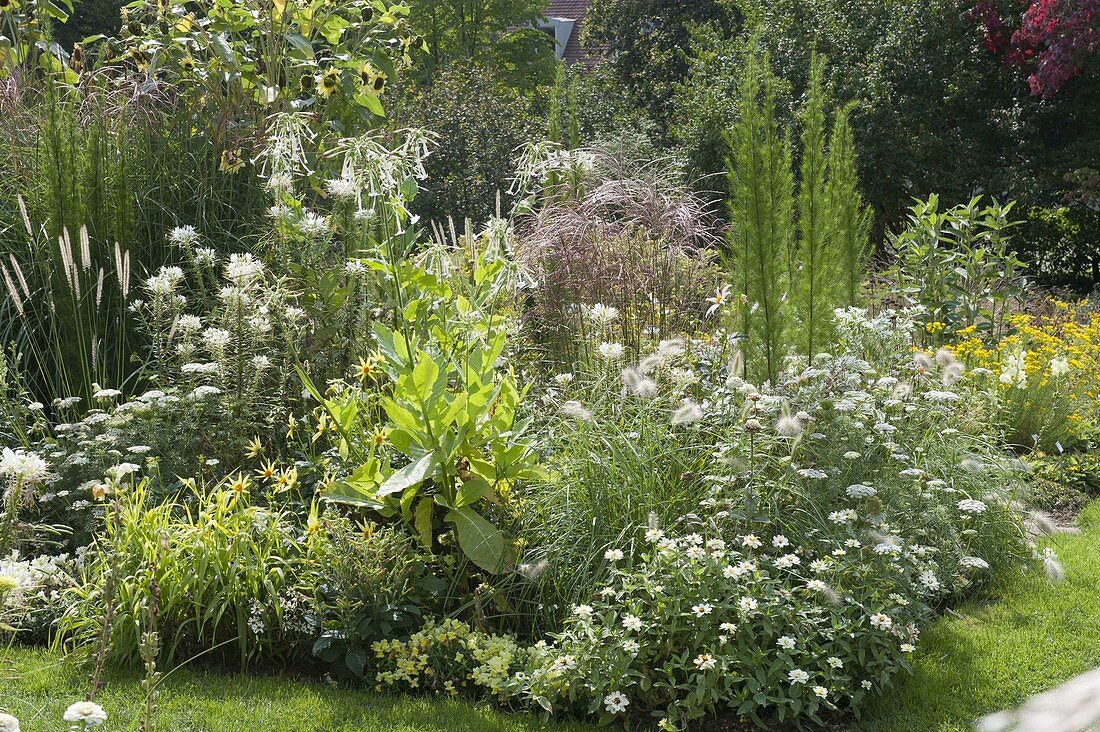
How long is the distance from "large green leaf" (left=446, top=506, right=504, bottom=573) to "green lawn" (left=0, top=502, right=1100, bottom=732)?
1.91ft

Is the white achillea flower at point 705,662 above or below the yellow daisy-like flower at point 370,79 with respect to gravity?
below

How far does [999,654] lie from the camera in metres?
4.07

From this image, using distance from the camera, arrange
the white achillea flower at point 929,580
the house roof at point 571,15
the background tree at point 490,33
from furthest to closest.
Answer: the house roof at point 571,15 < the background tree at point 490,33 < the white achillea flower at point 929,580

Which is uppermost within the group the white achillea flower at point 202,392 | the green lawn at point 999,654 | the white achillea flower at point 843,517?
the white achillea flower at point 202,392

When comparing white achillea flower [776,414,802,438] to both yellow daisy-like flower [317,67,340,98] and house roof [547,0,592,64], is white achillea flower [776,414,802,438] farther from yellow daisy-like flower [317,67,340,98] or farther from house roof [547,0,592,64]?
house roof [547,0,592,64]

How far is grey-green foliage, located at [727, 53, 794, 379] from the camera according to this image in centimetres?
529

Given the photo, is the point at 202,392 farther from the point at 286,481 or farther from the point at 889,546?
the point at 889,546

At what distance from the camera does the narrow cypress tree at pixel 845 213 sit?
5.85 metres

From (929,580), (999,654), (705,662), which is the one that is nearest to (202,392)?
(705,662)

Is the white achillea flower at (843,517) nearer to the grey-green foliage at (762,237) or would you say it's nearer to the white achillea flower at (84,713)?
the grey-green foliage at (762,237)

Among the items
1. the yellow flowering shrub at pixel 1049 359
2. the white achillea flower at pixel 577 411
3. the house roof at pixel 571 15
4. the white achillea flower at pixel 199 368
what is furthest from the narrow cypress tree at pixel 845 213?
the house roof at pixel 571 15

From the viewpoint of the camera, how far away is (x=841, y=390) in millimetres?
4762

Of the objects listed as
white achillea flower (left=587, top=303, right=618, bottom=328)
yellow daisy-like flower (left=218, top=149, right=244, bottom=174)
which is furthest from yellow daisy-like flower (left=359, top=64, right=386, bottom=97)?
white achillea flower (left=587, top=303, right=618, bottom=328)

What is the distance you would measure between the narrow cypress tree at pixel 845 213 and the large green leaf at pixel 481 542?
2825 mm
